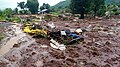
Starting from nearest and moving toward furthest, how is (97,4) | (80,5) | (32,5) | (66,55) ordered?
(66,55) → (80,5) → (97,4) → (32,5)

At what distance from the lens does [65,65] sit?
11.0 metres

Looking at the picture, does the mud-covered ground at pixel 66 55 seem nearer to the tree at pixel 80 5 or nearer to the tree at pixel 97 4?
the tree at pixel 80 5

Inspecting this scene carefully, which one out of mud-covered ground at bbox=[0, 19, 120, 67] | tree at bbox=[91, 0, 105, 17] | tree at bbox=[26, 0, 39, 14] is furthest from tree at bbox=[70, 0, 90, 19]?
tree at bbox=[26, 0, 39, 14]

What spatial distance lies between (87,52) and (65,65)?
9.65 feet

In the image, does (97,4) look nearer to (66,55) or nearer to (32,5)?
(66,55)

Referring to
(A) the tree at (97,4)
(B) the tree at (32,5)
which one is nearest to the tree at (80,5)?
(A) the tree at (97,4)

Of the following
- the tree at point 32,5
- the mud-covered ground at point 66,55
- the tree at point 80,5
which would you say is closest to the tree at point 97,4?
the tree at point 80,5

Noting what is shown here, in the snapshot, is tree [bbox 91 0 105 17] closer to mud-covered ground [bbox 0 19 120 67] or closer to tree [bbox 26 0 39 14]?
mud-covered ground [bbox 0 19 120 67]

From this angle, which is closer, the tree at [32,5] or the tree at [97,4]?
the tree at [97,4]

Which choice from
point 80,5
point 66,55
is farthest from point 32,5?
point 66,55

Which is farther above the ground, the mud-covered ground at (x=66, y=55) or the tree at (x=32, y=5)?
the tree at (x=32, y=5)

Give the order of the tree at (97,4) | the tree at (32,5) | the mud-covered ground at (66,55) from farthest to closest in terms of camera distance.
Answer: the tree at (32,5)
the tree at (97,4)
the mud-covered ground at (66,55)

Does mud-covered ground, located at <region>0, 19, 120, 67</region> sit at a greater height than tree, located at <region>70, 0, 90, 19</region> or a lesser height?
lesser

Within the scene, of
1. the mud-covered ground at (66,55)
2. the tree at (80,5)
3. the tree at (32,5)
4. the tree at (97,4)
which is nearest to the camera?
the mud-covered ground at (66,55)
